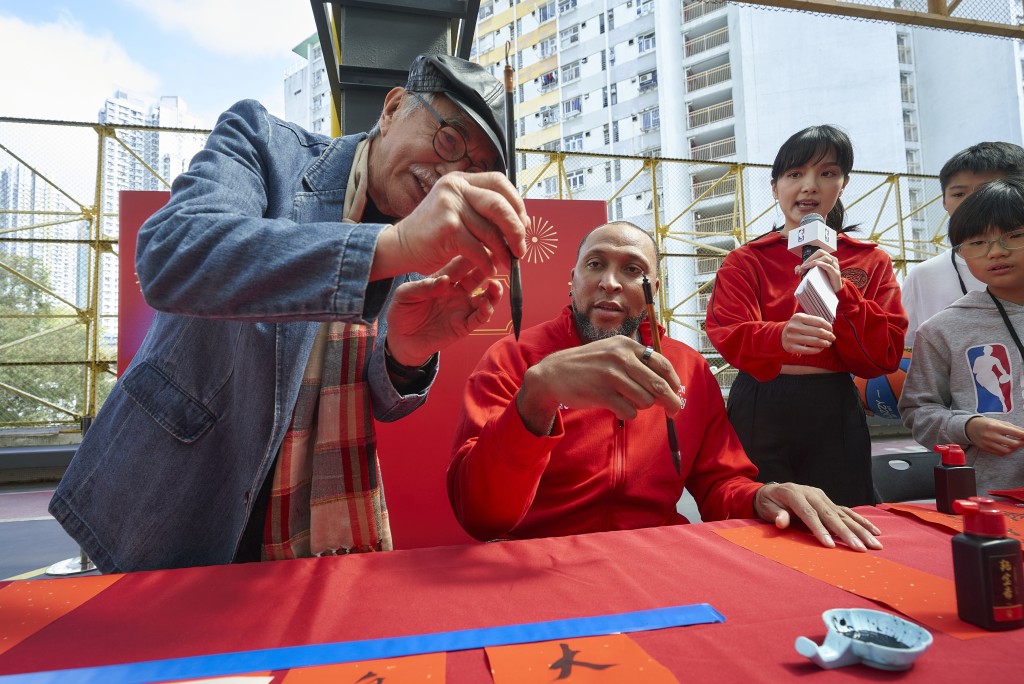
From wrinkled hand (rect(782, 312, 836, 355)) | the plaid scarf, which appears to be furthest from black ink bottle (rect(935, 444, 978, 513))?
the plaid scarf

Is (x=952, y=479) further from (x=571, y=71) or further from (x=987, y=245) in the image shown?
(x=571, y=71)

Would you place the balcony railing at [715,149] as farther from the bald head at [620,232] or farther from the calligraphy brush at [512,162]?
the calligraphy brush at [512,162]

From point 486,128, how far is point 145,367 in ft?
2.72

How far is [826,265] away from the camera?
5.68 ft

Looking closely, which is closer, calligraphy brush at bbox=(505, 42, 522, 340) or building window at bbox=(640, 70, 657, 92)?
calligraphy brush at bbox=(505, 42, 522, 340)

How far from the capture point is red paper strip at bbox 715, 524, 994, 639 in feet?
2.69

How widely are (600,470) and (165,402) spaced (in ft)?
3.45

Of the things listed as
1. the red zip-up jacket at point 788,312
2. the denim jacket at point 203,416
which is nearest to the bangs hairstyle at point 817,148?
the red zip-up jacket at point 788,312

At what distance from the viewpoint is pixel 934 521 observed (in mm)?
1271

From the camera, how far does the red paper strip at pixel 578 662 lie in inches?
25.6

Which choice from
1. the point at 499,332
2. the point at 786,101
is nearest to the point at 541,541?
the point at 499,332

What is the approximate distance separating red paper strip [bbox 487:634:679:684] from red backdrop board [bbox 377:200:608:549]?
2323mm

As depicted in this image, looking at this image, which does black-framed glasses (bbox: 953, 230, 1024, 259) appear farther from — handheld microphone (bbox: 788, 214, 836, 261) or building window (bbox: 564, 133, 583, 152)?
building window (bbox: 564, 133, 583, 152)

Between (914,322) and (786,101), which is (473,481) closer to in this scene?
(914,322)
